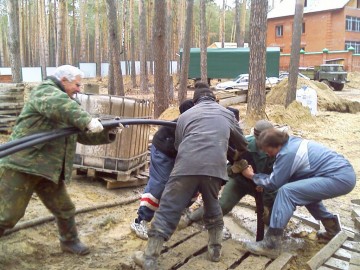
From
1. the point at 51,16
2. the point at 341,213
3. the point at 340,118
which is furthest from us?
the point at 51,16

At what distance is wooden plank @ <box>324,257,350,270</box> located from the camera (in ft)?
12.6

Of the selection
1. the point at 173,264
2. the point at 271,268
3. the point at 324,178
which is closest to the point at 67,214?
the point at 173,264

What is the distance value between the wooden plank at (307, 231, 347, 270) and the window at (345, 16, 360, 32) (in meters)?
42.7

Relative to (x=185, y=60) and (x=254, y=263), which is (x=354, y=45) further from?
(x=254, y=263)

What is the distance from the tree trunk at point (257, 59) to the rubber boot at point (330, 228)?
6.59 meters

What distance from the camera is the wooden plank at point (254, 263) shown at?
152 inches

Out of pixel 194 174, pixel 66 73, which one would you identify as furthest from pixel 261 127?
pixel 66 73

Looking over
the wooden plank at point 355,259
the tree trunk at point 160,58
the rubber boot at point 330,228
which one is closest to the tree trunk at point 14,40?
the tree trunk at point 160,58

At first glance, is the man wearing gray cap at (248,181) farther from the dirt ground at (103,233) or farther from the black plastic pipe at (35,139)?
the black plastic pipe at (35,139)

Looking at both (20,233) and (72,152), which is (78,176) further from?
(72,152)

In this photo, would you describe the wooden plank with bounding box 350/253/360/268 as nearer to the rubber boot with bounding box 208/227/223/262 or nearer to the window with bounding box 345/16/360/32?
the rubber boot with bounding box 208/227/223/262

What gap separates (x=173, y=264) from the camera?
3.79 meters

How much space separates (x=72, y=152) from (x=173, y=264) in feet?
4.49

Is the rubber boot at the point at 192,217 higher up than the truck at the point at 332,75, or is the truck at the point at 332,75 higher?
the truck at the point at 332,75
